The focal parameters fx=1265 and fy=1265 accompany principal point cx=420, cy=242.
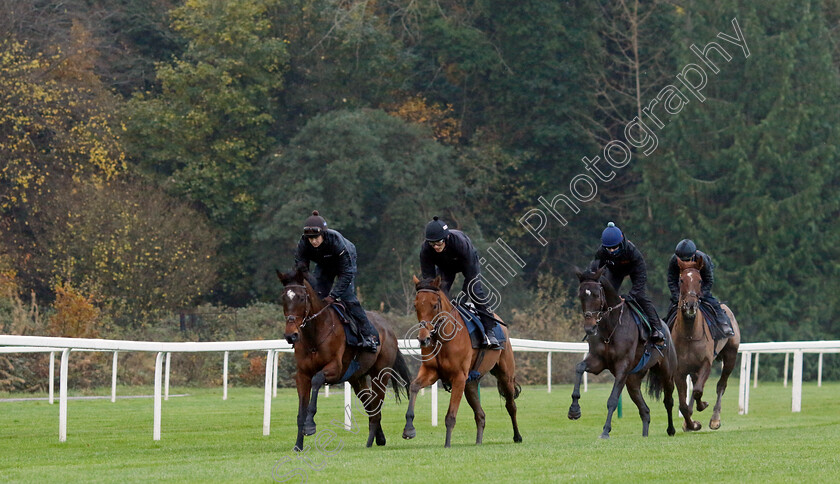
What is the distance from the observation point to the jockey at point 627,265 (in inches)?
518

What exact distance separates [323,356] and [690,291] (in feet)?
15.7

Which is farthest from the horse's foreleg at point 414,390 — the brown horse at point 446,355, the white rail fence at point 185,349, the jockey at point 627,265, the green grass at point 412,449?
the jockey at point 627,265

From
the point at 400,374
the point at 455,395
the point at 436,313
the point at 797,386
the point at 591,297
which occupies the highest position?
the point at 591,297

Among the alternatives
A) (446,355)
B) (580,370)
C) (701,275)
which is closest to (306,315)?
(446,355)

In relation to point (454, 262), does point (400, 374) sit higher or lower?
lower

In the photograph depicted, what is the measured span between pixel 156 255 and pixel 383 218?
342 inches

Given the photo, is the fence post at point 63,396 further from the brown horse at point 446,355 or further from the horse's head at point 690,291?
the horse's head at point 690,291

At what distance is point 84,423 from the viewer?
15109mm

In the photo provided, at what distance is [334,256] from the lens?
1192cm

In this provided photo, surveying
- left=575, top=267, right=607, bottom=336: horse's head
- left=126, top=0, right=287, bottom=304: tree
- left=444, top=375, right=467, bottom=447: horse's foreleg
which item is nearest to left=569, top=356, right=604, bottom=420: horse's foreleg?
left=575, top=267, right=607, bottom=336: horse's head

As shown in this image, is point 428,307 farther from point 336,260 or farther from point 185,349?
point 185,349

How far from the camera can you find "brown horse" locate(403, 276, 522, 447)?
10.9 metres

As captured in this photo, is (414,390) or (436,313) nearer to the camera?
(436,313)

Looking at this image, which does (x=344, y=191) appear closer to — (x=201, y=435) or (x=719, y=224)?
(x=719, y=224)
